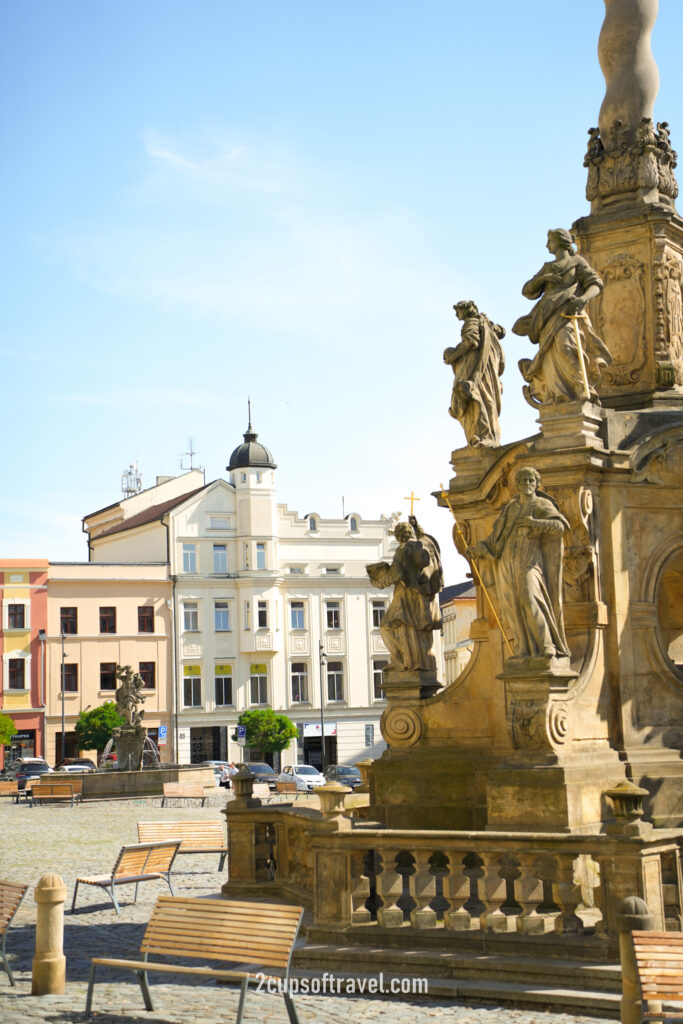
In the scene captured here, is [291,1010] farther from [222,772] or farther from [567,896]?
[222,772]

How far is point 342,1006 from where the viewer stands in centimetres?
878

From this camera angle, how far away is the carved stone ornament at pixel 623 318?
42.1 ft

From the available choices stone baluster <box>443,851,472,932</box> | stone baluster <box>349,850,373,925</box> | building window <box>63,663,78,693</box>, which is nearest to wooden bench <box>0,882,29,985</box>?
stone baluster <box>349,850,373,925</box>

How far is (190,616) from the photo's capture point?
65.1m

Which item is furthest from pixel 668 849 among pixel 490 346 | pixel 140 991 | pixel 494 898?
pixel 490 346

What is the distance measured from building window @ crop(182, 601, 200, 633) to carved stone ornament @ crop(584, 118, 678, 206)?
5314cm

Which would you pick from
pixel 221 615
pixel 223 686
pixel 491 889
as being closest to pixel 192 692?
pixel 223 686

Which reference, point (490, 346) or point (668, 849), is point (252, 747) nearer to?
point (490, 346)

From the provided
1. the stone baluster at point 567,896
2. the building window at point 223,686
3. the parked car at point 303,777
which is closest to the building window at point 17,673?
the building window at point 223,686

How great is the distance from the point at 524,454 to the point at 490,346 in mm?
2002

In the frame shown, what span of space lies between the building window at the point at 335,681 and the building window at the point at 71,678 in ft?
40.4

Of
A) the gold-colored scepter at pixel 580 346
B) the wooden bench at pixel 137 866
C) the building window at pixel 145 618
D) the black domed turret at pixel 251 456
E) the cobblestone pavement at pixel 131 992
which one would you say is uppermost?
the black domed turret at pixel 251 456

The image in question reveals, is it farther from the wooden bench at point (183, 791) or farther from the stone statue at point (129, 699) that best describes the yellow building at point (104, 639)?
the wooden bench at point (183, 791)

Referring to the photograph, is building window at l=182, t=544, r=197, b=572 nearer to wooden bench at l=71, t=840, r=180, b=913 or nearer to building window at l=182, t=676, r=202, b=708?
building window at l=182, t=676, r=202, b=708
